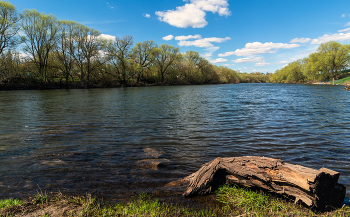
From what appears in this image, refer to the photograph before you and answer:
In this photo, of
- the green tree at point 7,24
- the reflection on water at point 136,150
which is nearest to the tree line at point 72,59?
the green tree at point 7,24

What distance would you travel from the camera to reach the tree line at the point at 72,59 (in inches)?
1924

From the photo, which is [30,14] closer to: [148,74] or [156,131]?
[148,74]

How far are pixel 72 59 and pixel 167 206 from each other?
7166 centimetres

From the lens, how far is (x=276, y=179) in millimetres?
3744

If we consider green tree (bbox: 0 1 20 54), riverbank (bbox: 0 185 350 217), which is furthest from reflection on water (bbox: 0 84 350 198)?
green tree (bbox: 0 1 20 54)

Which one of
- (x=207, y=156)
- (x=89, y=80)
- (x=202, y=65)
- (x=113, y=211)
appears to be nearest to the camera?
(x=113, y=211)

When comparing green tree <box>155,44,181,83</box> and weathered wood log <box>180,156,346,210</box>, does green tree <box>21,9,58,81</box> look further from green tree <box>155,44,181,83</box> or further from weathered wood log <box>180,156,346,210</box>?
weathered wood log <box>180,156,346,210</box>

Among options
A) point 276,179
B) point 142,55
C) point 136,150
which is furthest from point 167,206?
point 142,55

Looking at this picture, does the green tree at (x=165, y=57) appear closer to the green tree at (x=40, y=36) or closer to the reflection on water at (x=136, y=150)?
the green tree at (x=40, y=36)

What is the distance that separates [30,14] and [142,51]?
4052 centimetres

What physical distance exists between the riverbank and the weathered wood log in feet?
0.66

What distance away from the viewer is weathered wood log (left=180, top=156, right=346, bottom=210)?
3.33 meters

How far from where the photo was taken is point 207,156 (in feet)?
21.6

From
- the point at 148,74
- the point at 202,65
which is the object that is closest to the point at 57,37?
the point at 148,74
